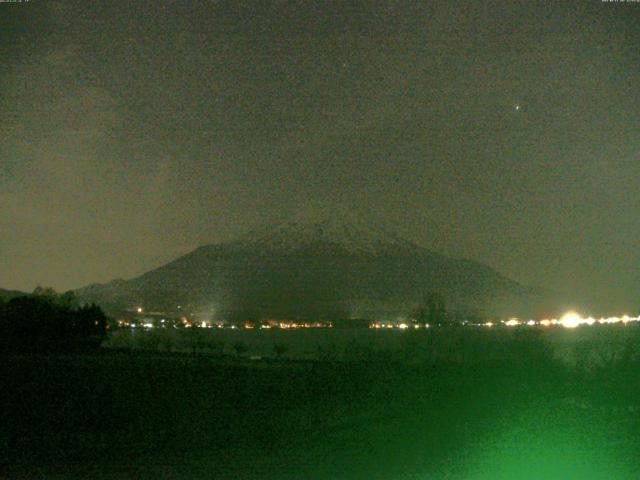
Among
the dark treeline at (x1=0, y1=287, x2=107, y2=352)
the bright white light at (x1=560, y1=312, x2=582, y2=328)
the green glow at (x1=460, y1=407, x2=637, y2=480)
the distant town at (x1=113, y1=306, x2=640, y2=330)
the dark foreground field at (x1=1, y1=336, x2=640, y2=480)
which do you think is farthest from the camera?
the distant town at (x1=113, y1=306, x2=640, y2=330)

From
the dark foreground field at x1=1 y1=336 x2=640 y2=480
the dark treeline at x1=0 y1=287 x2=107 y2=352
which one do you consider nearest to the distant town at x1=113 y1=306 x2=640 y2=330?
the dark treeline at x1=0 y1=287 x2=107 y2=352

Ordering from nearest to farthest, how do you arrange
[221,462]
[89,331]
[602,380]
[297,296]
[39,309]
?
[221,462] < [602,380] < [39,309] < [89,331] < [297,296]

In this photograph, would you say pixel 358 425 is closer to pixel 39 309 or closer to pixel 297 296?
pixel 39 309

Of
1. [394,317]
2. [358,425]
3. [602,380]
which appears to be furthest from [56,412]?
[394,317]

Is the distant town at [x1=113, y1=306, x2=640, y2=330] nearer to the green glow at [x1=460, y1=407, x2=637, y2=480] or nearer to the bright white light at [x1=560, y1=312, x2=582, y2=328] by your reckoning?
the bright white light at [x1=560, y1=312, x2=582, y2=328]

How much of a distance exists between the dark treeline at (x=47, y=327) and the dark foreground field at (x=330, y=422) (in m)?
18.4

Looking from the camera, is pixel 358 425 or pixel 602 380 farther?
pixel 602 380

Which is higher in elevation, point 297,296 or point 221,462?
point 297,296

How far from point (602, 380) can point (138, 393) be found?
11.6 m

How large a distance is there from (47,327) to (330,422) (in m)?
34.4

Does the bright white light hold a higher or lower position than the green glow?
higher

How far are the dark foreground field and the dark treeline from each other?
1839 cm

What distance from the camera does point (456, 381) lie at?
834 inches

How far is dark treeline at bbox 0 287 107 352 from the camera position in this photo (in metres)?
44.1
